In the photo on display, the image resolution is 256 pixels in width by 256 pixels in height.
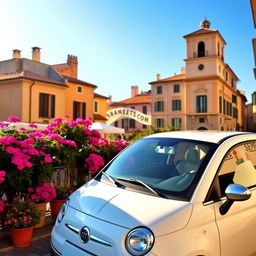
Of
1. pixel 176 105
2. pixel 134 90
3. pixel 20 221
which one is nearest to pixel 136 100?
pixel 134 90

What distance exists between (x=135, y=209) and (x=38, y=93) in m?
24.7

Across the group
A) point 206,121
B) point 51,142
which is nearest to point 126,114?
point 206,121

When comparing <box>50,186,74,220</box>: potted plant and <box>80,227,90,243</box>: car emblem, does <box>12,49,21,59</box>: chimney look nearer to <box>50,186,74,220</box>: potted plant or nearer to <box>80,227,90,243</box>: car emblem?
<box>50,186,74,220</box>: potted plant

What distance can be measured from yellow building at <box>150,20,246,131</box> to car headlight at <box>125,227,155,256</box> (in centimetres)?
4034

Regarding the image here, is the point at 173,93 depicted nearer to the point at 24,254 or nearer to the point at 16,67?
the point at 16,67

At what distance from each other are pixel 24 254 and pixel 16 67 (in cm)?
2659

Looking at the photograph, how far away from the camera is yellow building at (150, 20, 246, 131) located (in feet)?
135

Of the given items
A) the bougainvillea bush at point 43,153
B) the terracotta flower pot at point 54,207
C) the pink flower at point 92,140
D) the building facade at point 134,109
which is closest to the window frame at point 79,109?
the building facade at point 134,109

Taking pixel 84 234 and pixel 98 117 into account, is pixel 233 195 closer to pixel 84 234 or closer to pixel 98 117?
pixel 84 234

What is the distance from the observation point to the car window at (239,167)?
2.87m

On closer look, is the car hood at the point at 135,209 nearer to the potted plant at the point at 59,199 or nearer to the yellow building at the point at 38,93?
the potted plant at the point at 59,199

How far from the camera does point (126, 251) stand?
2.15 metres

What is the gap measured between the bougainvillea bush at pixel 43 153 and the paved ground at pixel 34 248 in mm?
542

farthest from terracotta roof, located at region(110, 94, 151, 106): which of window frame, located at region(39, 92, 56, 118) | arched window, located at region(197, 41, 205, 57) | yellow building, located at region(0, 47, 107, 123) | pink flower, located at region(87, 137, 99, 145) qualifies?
pink flower, located at region(87, 137, 99, 145)
